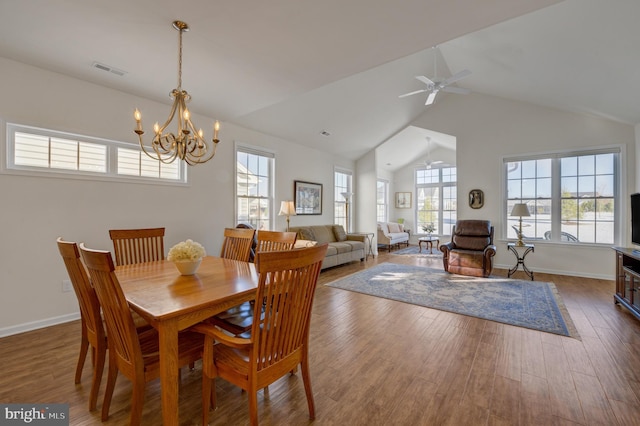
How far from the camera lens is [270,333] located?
55.6 inches

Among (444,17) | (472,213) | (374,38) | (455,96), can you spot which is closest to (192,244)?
(374,38)

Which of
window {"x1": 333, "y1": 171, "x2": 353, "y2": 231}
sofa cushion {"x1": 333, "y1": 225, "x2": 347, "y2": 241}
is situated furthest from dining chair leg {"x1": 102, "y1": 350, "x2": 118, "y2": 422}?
window {"x1": 333, "y1": 171, "x2": 353, "y2": 231}

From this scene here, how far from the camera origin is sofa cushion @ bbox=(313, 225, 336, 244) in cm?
606

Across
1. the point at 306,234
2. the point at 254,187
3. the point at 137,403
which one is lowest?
the point at 137,403

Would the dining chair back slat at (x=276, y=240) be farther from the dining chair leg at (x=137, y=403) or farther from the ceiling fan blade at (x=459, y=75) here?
the ceiling fan blade at (x=459, y=75)

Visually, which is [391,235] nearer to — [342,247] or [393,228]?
[393,228]

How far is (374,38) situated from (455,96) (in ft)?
16.4

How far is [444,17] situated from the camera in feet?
6.74

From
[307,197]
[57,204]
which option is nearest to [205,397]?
[57,204]

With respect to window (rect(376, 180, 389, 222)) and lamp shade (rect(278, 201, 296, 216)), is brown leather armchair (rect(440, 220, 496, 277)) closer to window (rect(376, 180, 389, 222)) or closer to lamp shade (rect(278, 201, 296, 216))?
lamp shade (rect(278, 201, 296, 216))

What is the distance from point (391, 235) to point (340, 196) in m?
2.32

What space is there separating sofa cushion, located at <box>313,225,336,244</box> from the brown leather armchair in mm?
2390

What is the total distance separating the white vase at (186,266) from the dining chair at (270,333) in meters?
0.61

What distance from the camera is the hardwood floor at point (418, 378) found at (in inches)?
66.3
